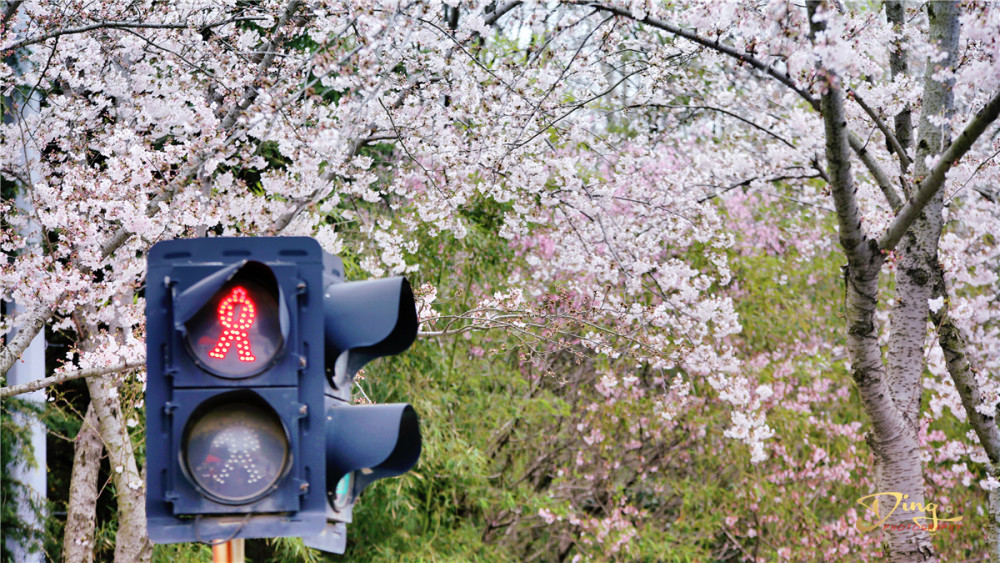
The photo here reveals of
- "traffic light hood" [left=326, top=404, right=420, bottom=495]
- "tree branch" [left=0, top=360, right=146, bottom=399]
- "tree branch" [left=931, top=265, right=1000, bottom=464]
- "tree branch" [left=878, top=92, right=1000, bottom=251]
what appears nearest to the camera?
"traffic light hood" [left=326, top=404, right=420, bottom=495]

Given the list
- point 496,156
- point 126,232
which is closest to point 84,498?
point 126,232

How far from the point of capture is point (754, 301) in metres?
9.94

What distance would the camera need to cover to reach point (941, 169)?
13.2 feet

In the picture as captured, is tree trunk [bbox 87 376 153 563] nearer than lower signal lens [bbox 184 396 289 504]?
No

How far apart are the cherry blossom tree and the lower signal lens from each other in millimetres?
1767

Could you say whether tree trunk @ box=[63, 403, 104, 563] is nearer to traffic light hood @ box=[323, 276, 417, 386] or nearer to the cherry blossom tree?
the cherry blossom tree

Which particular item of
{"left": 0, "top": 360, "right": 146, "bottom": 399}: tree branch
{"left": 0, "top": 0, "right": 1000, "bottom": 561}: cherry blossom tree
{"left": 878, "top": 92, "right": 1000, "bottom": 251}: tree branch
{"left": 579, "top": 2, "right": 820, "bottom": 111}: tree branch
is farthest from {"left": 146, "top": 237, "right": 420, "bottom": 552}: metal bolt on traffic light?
{"left": 878, "top": 92, "right": 1000, "bottom": 251}: tree branch

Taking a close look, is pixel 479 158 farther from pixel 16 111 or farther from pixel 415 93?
pixel 16 111

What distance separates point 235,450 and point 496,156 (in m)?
3.80

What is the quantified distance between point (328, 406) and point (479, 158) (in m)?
3.27

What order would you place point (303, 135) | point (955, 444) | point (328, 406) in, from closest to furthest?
point (328, 406) → point (303, 135) → point (955, 444)

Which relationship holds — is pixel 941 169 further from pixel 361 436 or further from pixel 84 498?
pixel 84 498

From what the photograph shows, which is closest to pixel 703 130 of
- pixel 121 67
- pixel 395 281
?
pixel 121 67

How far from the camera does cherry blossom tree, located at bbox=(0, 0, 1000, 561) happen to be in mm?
4492
